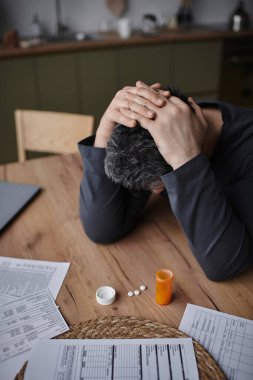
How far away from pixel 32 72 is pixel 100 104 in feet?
2.03

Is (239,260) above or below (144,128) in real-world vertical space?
below

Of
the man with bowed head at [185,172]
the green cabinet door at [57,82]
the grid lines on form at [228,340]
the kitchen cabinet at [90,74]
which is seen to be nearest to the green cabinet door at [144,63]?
the kitchen cabinet at [90,74]

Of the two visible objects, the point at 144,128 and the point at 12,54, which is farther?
the point at 12,54

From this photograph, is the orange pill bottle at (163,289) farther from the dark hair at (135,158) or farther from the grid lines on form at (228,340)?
the dark hair at (135,158)

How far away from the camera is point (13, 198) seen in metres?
1.32

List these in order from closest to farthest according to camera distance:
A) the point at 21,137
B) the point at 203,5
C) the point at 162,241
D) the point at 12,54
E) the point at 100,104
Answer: the point at 162,241
the point at 21,137
the point at 12,54
the point at 100,104
the point at 203,5

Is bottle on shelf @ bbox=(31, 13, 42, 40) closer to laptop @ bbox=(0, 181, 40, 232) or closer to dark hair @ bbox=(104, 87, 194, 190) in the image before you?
laptop @ bbox=(0, 181, 40, 232)

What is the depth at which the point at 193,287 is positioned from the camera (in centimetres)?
95

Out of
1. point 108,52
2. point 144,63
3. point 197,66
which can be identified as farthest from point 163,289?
point 197,66

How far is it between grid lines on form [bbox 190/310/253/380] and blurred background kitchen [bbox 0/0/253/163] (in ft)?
7.88

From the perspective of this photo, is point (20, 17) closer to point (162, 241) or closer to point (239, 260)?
point (162, 241)

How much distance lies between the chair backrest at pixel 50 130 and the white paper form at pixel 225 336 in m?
1.03

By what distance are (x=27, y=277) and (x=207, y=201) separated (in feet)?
1.69

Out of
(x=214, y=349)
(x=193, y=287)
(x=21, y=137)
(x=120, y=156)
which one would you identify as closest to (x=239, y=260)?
(x=193, y=287)
